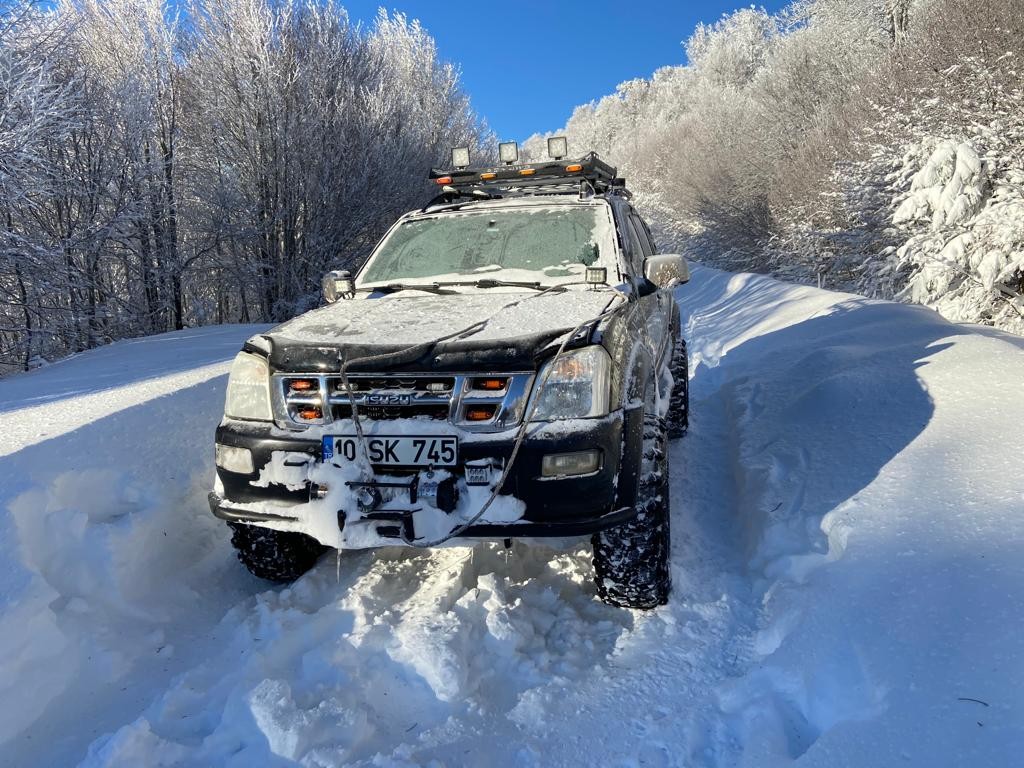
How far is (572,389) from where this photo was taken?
2.42 meters

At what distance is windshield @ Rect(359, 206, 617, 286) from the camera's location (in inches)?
139

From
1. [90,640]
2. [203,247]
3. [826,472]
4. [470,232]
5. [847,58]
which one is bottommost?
[90,640]

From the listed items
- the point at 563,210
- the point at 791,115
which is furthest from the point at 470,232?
the point at 791,115

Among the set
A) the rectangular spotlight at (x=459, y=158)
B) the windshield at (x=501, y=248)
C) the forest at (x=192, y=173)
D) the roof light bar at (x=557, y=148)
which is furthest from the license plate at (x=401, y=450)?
the forest at (x=192, y=173)

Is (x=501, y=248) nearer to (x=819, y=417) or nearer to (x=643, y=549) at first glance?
(x=643, y=549)

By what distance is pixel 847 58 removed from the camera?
23547 mm

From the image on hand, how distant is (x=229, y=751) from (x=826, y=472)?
10.3 ft

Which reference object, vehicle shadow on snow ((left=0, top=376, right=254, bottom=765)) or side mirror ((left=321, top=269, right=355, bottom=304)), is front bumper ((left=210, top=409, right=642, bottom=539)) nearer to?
vehicle shadow on snow ((left=0, top=376, right=254, bottom=765))

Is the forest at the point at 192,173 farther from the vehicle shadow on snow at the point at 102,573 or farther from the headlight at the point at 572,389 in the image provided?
the headlight at the point at 572,389

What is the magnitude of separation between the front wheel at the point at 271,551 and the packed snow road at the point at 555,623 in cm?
12

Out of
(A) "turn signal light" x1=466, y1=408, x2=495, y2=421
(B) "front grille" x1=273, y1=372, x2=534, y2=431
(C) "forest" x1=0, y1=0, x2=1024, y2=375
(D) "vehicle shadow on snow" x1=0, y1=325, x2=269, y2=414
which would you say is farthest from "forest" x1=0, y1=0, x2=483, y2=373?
(A) "turn signal light" x1=466, y1=408, x2=495, y2=421

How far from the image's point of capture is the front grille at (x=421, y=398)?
2402 millimetres

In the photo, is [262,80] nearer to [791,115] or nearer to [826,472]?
[826,472]

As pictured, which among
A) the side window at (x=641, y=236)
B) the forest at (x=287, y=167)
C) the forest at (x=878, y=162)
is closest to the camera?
the side window at (x=641, y=236)
